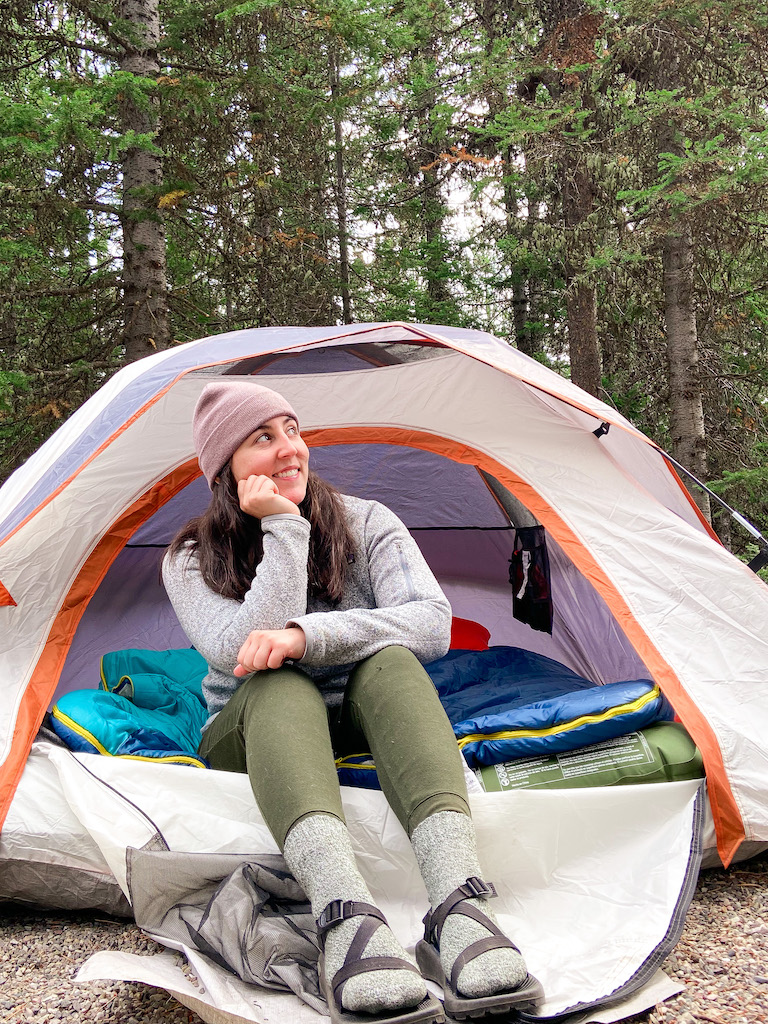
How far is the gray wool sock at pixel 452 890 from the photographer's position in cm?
115

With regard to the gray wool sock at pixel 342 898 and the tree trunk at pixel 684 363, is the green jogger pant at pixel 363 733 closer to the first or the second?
the gray wool sock at pixel 342 898

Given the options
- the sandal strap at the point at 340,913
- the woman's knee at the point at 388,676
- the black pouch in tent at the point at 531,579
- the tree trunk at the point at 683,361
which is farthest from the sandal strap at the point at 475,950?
the tree trunk at the point at 683,361

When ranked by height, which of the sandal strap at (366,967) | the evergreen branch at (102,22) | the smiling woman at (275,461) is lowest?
the sandal strap at (366,967)

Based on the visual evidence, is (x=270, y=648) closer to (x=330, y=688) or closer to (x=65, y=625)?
(x=330, y=688)

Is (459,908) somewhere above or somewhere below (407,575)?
below

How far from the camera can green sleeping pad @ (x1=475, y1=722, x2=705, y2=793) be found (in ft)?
5.80

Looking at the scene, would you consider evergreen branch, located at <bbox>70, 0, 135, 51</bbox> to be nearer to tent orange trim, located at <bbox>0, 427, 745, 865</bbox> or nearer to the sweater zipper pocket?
tent orange trim, located at <bbox>0, 427, 745, 865</bbox>

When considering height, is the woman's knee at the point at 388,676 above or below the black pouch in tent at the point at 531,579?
above

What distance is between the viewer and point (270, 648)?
4.95ft

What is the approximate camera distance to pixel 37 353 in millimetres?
5160

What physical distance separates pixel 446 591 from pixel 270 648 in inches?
77.8

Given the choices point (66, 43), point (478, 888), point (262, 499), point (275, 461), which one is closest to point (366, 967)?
point (478, 888)

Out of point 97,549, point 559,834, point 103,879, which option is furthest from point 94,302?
point 559,834

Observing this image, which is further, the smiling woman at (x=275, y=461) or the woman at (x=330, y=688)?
the smiling woman at (x=275, y=461)
